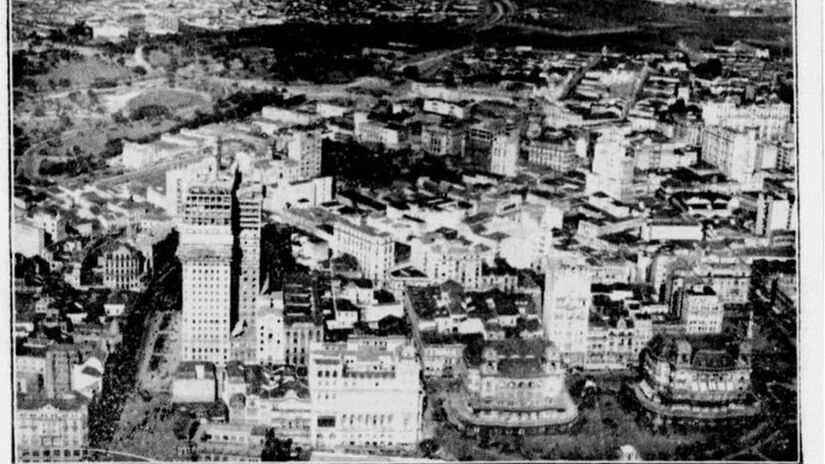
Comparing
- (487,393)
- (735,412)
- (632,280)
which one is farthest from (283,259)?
(735,412)

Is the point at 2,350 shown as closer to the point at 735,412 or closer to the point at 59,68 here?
the point at 59,68

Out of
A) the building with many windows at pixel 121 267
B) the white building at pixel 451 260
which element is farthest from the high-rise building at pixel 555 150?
the building with many windows at pixel 121 267

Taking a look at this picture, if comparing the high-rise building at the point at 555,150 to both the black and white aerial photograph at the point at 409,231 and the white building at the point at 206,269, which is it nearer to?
the black and white aerial photograph at the point at 409,231

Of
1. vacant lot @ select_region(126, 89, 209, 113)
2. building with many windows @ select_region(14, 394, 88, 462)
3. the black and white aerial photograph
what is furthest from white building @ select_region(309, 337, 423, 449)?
vacant lot @ select_region(126, 89, 209, 113)

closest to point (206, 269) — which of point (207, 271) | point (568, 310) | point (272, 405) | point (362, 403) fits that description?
point (207, 271)

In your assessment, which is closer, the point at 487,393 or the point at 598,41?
the point at 487,393

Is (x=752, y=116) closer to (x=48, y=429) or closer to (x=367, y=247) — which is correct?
(x=367, y=247)

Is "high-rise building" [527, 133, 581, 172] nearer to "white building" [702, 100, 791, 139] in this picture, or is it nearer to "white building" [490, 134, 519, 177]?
"white building" [490, 134, 519, 177]
